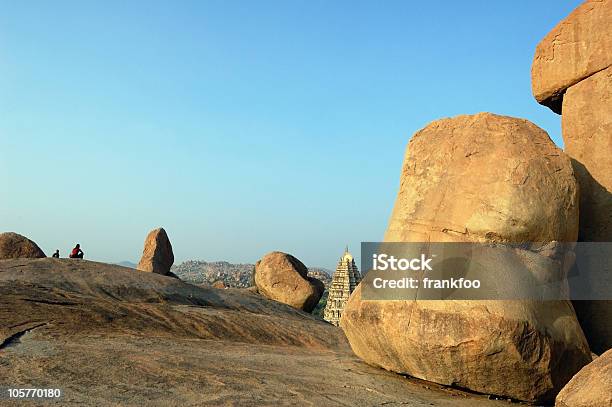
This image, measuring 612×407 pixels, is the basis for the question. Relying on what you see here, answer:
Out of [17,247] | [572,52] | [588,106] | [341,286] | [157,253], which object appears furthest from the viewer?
[341,286]

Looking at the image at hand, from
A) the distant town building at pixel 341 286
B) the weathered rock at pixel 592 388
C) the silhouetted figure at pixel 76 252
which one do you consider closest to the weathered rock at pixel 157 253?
the silhouetted figure at pixel 76 252

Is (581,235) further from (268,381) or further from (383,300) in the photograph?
(268,381)

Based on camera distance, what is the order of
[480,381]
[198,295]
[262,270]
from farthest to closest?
[262,270] → [198,295] → [480,381]

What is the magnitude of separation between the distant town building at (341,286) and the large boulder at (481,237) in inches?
858

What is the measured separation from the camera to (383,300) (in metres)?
6.84

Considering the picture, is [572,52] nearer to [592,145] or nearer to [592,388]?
[592,145]

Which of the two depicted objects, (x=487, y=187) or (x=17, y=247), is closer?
(x=487, y=187)

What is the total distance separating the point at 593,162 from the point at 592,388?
4.70 m

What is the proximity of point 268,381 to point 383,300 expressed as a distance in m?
1.73

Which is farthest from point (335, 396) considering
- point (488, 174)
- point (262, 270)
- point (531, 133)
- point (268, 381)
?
point (262, 270)

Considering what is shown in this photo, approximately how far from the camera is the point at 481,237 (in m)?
6.54

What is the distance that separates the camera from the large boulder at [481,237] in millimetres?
5977

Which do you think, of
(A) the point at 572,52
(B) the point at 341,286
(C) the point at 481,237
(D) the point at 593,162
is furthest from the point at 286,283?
(C) the point at 481,237

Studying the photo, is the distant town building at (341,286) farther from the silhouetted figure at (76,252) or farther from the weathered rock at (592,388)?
the weathered rock at (592,388)
